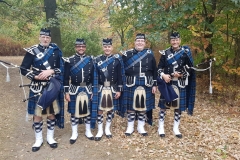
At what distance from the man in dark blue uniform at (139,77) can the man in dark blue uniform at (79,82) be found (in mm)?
663

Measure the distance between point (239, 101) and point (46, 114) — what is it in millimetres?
5522

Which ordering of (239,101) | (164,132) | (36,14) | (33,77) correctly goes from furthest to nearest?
(36,14) < (239,101) < (164,132) < (33,77)

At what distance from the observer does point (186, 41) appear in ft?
23.4

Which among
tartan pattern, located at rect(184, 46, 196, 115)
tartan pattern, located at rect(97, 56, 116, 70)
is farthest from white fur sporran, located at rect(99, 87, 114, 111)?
tartan pattern, located at rect(184, 46, 196, 115)

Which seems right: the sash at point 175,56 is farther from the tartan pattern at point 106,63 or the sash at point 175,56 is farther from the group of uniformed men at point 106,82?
the tartan pattern at point 106,63

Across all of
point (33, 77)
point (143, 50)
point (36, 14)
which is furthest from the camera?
point (36, 14)

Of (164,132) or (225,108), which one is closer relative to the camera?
(164,132)

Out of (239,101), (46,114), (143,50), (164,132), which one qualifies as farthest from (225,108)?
(46,114)

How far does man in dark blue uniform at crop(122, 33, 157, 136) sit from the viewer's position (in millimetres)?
4734

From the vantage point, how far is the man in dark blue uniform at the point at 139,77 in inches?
186

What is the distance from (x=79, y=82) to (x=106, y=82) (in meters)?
0.47

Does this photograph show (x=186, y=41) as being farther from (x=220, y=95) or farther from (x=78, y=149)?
(x=78, y=149)

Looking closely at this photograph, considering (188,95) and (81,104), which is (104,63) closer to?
(81,104)

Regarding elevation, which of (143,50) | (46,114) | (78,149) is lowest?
(78,149)
